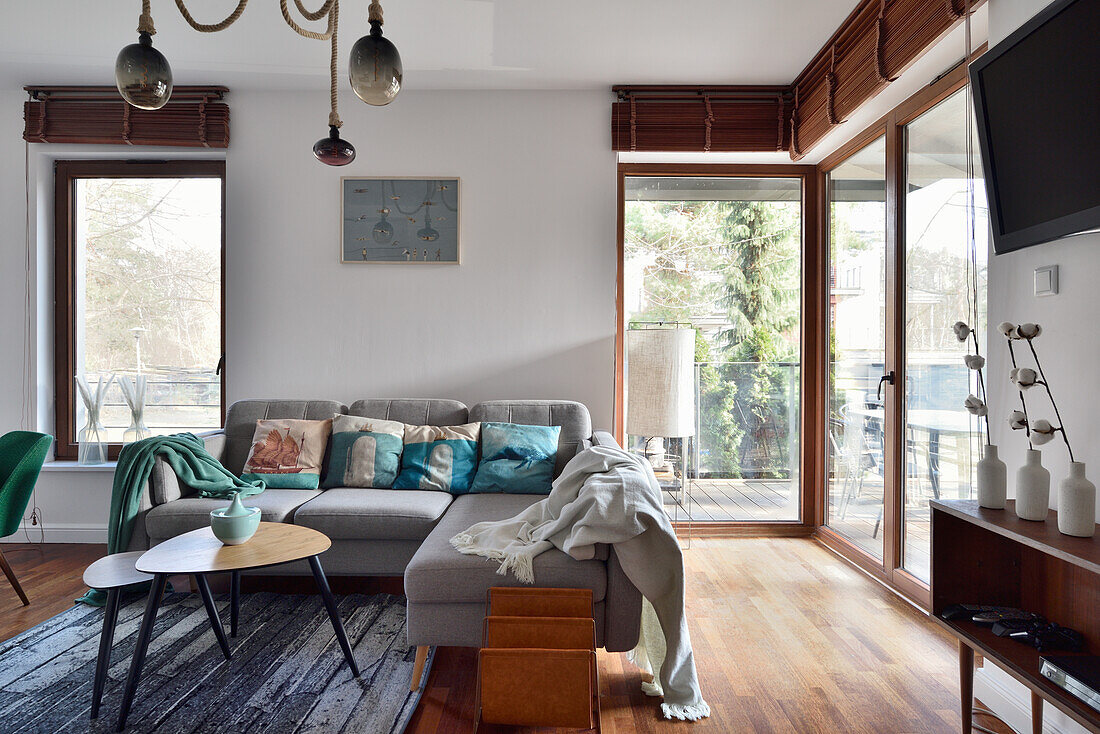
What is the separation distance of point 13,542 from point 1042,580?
500cm

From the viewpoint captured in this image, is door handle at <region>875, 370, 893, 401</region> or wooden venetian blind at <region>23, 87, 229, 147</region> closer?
door handle at <region>875, 370, 893, 401</region>

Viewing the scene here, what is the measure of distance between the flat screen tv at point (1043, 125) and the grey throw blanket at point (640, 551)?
1.41m

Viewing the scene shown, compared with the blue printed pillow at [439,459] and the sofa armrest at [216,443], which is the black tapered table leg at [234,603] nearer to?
the blue printed pillow at [439,459]

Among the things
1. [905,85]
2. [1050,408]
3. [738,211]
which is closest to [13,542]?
[738,211]

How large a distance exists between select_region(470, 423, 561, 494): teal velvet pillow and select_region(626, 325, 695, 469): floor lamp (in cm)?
54

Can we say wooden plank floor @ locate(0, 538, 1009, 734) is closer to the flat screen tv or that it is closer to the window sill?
the window sill

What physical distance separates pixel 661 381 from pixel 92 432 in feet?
11.1

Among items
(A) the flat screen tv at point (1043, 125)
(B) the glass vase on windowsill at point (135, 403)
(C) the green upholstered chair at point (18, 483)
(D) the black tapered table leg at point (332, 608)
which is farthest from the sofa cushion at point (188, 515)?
(A) the flat screen tv at point (1043, 125)

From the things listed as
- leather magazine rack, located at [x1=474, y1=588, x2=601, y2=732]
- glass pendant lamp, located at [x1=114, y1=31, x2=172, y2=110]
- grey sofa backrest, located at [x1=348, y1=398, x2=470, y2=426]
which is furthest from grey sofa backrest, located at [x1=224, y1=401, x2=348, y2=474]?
glass pendant lamp, located at [x1=114, y1=31, x2=172, y2=110]

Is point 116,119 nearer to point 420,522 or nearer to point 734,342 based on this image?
point 420,522

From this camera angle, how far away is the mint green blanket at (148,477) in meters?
2.81

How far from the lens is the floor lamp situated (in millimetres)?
3475

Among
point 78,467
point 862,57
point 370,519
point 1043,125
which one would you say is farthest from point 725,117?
point 78,467

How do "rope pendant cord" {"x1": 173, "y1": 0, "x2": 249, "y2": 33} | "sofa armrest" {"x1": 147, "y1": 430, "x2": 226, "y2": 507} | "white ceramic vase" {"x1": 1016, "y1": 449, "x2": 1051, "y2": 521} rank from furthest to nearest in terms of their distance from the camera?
1. "sofa armrest" {"x1": 147, "y1": 430, "x2": 226, "y2": 507}
2. "white ceramic vase" {"x1": 1016, "y1": 449, "x2": 1051, "y2": 521}
3. "rope pendant cord" {"x1": 173, "y1": 0, "x2": 249, "y2": 33}
